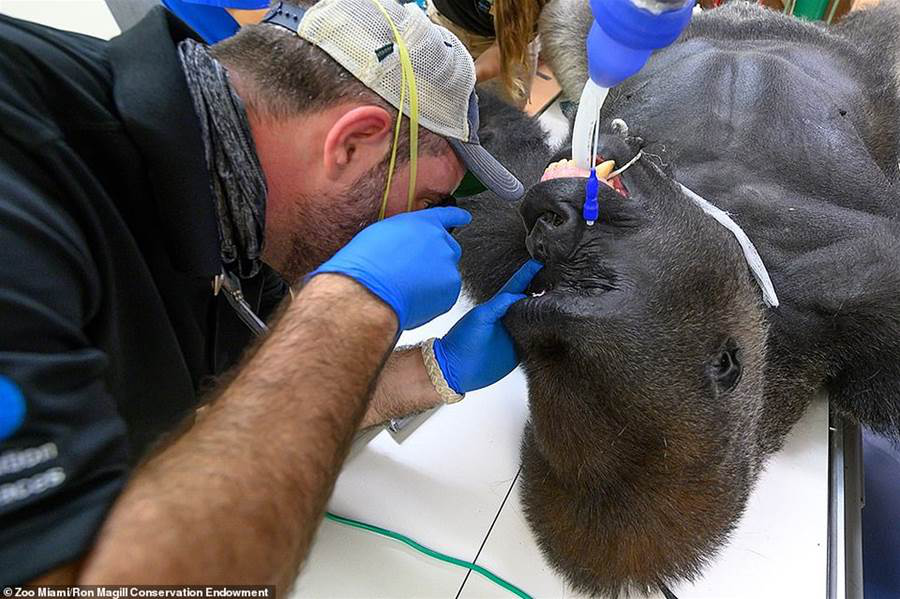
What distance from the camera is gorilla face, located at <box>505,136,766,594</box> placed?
47.0 inches

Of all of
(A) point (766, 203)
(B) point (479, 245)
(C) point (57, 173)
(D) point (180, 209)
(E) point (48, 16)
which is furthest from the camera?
(E) point (48, 16)

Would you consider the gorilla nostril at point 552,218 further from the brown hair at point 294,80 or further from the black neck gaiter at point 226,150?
the black neck gaiter at point 226,150

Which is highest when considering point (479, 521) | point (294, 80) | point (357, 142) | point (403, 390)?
point (294, 80)

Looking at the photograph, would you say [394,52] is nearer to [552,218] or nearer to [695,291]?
[552,218]

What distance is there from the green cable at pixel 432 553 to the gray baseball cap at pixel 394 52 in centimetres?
82

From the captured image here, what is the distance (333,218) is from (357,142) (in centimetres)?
16

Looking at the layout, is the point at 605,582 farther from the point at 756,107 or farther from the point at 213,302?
the point at 756,107

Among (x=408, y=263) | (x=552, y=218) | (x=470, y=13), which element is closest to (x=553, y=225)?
(x=552, y=218)

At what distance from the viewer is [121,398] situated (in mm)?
1211

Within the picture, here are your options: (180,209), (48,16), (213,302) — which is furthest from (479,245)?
(48,16)

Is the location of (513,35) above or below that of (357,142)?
below

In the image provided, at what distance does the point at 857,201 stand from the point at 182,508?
5.62 feet

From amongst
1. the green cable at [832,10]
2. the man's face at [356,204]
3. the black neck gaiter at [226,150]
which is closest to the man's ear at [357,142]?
the man's face at [356,204]

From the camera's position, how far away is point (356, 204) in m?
1.30
